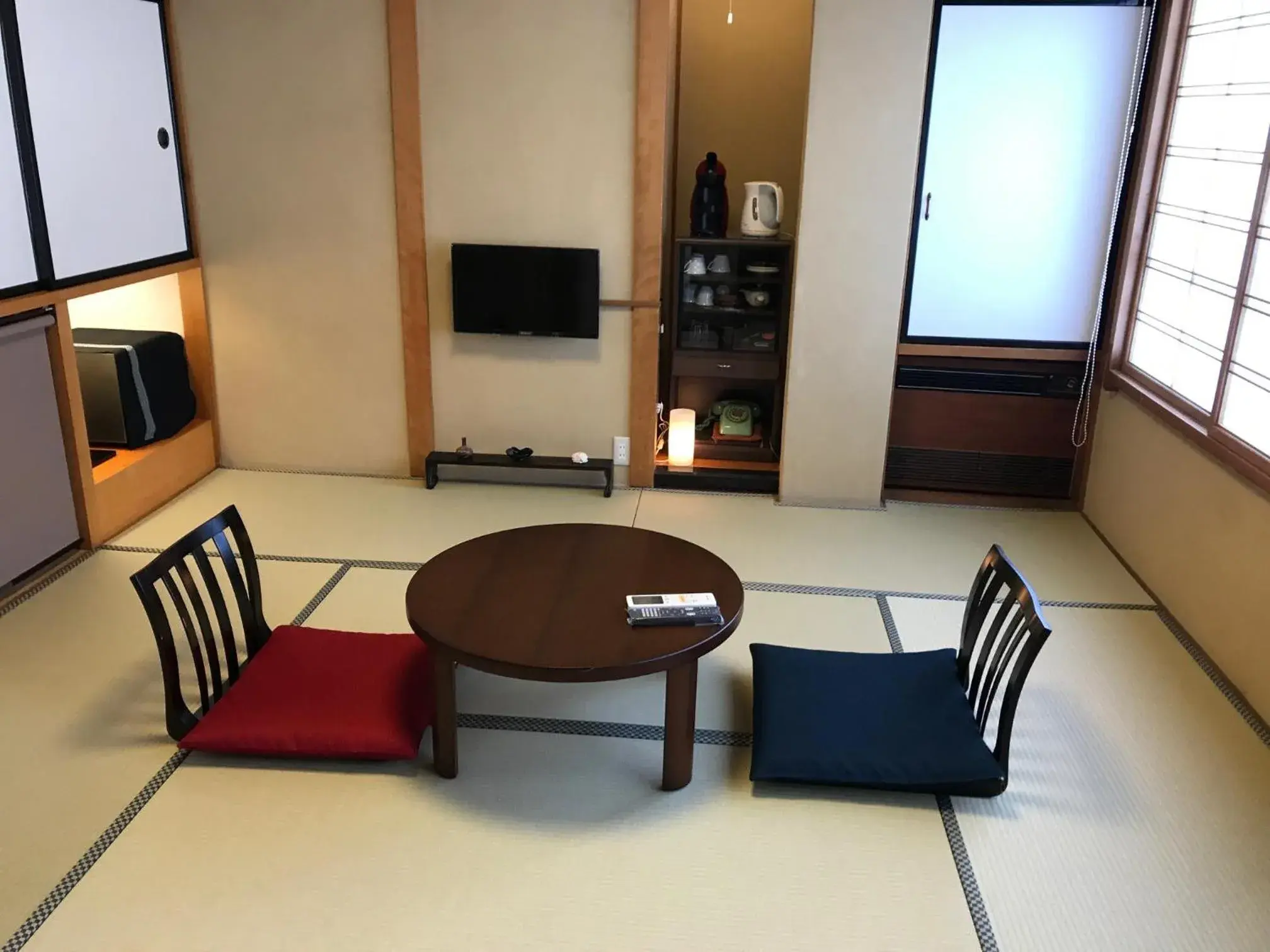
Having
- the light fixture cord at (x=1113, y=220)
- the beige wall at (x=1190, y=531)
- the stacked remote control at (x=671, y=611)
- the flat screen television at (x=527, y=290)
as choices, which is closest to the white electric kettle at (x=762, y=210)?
the flat screen television at (x=527, y=290)

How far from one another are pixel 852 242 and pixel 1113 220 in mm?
1143

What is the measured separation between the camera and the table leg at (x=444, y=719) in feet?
8.87

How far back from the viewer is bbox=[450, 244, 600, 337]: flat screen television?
4727mm

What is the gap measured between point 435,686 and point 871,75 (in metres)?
3.23

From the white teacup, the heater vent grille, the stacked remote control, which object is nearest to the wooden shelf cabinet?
the white teacup

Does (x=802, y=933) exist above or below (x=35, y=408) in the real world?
below

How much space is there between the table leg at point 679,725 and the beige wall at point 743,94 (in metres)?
3.20

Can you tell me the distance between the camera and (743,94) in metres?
5.32

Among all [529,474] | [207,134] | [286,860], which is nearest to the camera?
[286,860]

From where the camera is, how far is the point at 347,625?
3576mm

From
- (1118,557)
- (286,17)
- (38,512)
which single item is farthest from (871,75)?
(38,512)

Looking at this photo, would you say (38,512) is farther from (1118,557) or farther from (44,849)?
(1118,557)

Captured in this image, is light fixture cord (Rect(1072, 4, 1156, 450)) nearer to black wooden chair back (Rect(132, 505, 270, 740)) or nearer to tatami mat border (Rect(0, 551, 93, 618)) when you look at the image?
black wooden chair back (Rect(132, 505, 270, 740))

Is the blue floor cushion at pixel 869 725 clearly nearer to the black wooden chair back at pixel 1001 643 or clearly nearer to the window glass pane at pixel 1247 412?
the black wooden chair back at pixel 1001 643
